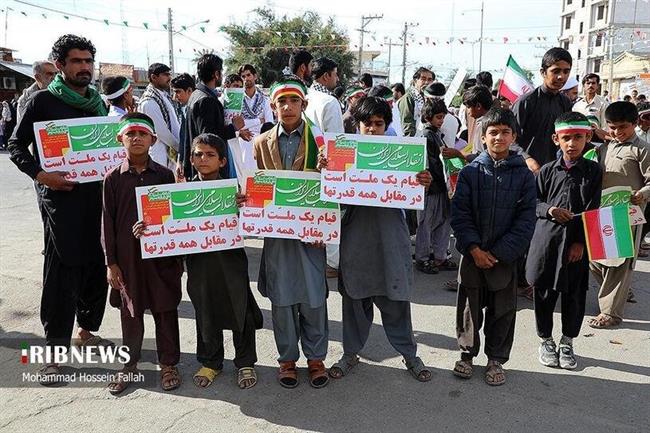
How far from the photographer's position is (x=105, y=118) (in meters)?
3.37

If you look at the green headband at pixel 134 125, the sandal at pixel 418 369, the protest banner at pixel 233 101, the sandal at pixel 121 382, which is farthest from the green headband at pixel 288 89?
the protest banner at pixel 233 101

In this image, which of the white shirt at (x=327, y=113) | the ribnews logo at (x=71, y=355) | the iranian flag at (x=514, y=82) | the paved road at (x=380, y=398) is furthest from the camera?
the iranian flag at (x=514, y=82)

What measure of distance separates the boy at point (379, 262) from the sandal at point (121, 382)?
4.32 feet

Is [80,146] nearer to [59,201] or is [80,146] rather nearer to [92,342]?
[59,201]

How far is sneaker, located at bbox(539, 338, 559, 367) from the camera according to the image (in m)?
3.41

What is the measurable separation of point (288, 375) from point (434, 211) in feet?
9.43

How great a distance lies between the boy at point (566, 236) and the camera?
3344 mm

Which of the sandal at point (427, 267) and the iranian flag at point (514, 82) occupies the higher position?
the iranian flag at point (514, 82)

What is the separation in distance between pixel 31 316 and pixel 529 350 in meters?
4.08

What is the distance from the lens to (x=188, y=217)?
2980mm

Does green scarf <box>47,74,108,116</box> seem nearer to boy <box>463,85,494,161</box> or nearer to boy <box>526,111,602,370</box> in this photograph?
boy <box>526,111,602,370</box>

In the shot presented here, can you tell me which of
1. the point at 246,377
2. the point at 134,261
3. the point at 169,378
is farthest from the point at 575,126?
the point at 169,378

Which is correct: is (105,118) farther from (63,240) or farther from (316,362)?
(316,362)

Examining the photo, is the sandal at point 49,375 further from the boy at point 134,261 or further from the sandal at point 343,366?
the sandal at point 343,366
